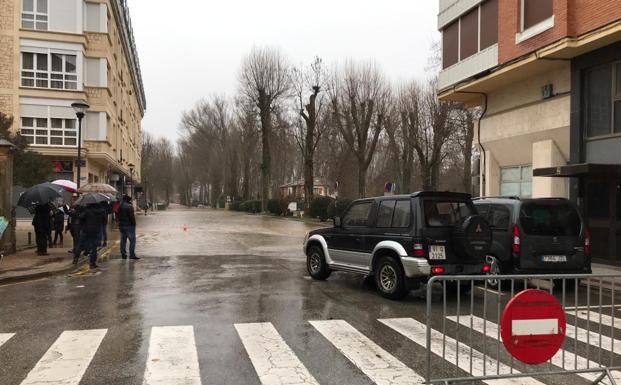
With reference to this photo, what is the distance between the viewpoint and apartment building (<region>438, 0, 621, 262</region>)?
42.5 ft

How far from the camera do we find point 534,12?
15.0m

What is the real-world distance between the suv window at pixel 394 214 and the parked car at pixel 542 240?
2397 millimetres

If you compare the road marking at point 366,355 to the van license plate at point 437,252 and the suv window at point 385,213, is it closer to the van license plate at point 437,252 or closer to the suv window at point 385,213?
the van license plate at point 437,252

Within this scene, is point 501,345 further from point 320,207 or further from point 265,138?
point 265,138

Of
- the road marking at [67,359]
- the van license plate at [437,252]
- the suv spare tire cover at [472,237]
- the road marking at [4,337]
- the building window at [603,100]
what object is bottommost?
the road marking at [4,337]

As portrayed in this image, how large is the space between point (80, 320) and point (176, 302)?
1.62m

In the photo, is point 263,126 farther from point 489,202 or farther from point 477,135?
point 489,202

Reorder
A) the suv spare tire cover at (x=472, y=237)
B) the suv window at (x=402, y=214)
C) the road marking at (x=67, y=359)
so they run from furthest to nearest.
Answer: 1. the suv window at (x=402, y=214)
2. the suv spare tire cover at (x=472, y=237)
3. the road marking at (x=67, y=359)

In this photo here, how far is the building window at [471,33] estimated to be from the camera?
1708 cm

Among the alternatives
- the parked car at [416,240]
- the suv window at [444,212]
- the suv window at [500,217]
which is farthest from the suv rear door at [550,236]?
the suv window at [444,212]

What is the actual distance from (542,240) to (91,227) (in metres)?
9.93

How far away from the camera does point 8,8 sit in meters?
30.7

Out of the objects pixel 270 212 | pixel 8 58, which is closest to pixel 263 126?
pixel 270 212

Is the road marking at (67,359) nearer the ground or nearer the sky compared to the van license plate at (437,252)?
nearer the ground
